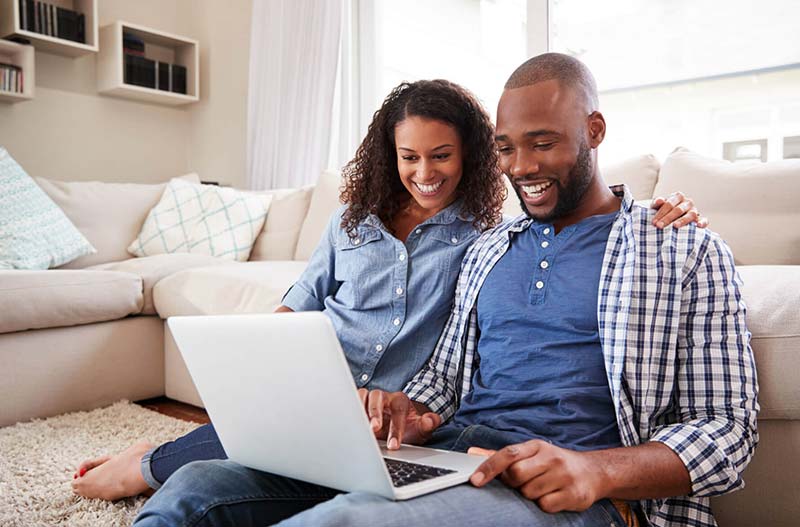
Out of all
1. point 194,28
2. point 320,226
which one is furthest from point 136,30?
point 320,226

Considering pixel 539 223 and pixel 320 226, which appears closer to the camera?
pixel 539 223

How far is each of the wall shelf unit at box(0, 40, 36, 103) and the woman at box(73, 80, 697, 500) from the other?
2484mm

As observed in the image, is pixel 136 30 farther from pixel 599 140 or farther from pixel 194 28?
pixel 599 140

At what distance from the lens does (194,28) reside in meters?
4.23

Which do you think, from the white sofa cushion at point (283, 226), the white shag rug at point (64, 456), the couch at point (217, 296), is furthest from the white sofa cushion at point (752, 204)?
the white sofa cushion at point (283, 226)

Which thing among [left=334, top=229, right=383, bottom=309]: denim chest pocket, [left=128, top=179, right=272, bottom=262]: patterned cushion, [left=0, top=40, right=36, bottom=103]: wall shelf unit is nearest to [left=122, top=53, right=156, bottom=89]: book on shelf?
[left=0, top=40, right=36, bottom=103]: wall shelf unit

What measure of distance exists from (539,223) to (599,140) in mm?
169

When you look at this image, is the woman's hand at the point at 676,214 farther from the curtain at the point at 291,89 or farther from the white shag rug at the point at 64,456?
the curtain at the point at 291,89

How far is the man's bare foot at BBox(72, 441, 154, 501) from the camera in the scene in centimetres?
142

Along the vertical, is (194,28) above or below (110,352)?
above

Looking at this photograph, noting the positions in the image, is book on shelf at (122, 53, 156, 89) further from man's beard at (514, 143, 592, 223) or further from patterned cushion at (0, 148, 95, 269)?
man's beard at (514, 143, 592, 223)

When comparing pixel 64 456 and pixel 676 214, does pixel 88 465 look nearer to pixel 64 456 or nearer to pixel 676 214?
pixel 64 456

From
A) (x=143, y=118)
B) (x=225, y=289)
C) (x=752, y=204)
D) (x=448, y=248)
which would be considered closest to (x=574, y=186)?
(x=448, y=248)

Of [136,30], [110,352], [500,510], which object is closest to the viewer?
[500,510]
